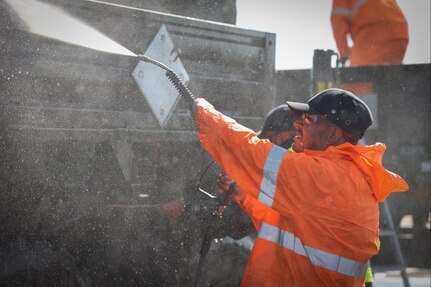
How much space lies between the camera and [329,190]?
2.64 metres

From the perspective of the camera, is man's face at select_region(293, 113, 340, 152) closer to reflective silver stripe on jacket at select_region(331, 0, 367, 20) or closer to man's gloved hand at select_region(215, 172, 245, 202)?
man's gloved hand at select_region(215, 172, 245, 202)

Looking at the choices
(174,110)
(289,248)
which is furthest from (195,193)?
(289,248)

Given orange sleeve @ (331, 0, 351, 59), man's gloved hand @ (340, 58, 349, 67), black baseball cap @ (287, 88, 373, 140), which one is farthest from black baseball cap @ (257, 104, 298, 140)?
orange sleeve @ (331, 0, 351, 59)

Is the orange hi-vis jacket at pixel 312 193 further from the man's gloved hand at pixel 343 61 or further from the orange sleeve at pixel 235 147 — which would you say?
the man's gloved hand at pixel 343 61

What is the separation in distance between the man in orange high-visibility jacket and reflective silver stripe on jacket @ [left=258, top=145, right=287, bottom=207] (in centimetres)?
478

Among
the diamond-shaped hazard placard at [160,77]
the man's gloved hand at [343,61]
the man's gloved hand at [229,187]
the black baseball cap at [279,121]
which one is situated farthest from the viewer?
the man's gloved hand at [343,61]

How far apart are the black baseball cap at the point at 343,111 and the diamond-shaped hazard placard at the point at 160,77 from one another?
119 cm

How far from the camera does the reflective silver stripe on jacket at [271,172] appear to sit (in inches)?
104

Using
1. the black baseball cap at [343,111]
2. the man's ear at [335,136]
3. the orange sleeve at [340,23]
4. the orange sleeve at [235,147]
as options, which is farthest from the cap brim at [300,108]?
the orange sleeve at [340,23]

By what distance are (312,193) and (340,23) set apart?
5.07 metres

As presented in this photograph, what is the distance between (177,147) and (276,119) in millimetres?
666

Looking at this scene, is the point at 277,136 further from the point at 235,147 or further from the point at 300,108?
the point at 235,147

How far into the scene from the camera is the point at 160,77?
382 centimetres

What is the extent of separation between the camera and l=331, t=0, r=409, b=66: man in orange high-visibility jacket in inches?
286
